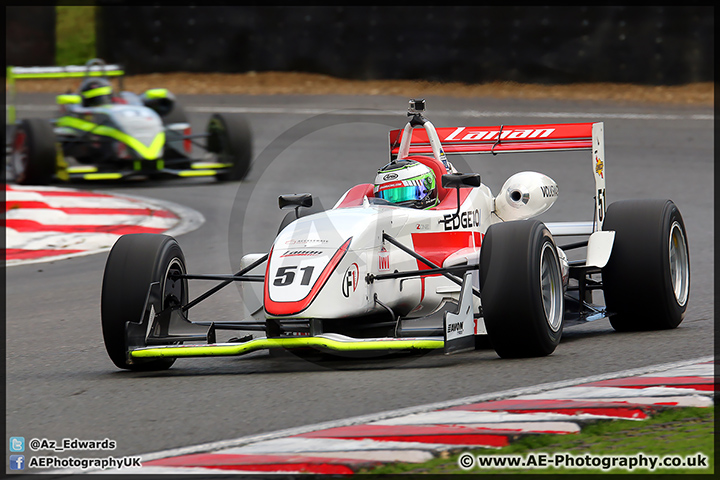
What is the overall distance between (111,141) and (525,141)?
8.30 metres

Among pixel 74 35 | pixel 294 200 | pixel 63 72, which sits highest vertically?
pixel 74 35

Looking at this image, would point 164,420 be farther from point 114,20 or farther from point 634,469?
point 114,20

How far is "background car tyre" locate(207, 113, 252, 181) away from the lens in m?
15.2

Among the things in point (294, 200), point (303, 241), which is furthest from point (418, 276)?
point (294, 200)

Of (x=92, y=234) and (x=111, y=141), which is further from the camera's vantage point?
(x=111, y=141)

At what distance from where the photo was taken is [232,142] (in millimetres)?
15211

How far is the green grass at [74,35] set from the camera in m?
25.7

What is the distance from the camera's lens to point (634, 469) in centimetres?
423

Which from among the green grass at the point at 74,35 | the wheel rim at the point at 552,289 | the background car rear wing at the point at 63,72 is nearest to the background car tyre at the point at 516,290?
the wheel rim at the point at 552,289

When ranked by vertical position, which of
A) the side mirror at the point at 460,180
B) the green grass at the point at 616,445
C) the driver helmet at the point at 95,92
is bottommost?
the green grass at the point at 616,445

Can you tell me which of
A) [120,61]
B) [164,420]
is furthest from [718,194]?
[120,61]

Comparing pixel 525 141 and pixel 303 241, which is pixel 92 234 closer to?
pixel 525 141

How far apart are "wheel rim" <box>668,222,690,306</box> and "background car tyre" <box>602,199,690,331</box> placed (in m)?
0.15

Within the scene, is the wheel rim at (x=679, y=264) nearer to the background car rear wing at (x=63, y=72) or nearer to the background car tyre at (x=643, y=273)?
the background car tyre at (x=643, y=273)
